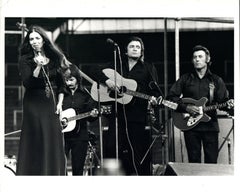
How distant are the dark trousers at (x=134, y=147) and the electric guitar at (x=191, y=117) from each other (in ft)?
0.55

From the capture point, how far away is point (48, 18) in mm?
3574

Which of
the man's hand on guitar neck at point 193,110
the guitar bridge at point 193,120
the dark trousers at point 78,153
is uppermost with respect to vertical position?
the man's hand on guitar neck at point 193,110

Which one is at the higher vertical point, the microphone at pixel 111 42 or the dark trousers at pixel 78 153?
the microphone at pixel 111 42

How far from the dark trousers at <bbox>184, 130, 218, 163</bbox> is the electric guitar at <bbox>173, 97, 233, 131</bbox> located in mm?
39

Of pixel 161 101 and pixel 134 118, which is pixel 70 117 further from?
pixel 161 101

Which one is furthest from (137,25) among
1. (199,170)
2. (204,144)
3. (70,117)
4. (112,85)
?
(199,170)

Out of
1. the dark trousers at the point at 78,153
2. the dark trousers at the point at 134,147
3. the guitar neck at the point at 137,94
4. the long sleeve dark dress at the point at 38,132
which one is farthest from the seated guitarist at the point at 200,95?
the long sleeve dark dress at the point at 38,132

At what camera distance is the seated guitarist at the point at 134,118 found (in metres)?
3.58

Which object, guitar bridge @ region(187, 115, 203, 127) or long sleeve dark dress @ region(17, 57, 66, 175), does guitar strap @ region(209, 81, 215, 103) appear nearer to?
guitar bridge @ region(187, 115, 203, 127)

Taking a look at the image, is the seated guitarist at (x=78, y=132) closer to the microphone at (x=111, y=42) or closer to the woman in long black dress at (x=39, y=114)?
the woman in long black dress at (x=39, y=114)

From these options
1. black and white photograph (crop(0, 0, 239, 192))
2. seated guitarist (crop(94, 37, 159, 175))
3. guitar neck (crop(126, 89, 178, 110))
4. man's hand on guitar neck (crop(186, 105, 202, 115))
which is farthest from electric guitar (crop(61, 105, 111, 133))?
man's hand on guitar neck (crop(186, 105, 202, 115))

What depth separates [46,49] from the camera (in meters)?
3.59

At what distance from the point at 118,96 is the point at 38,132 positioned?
0.45 m
